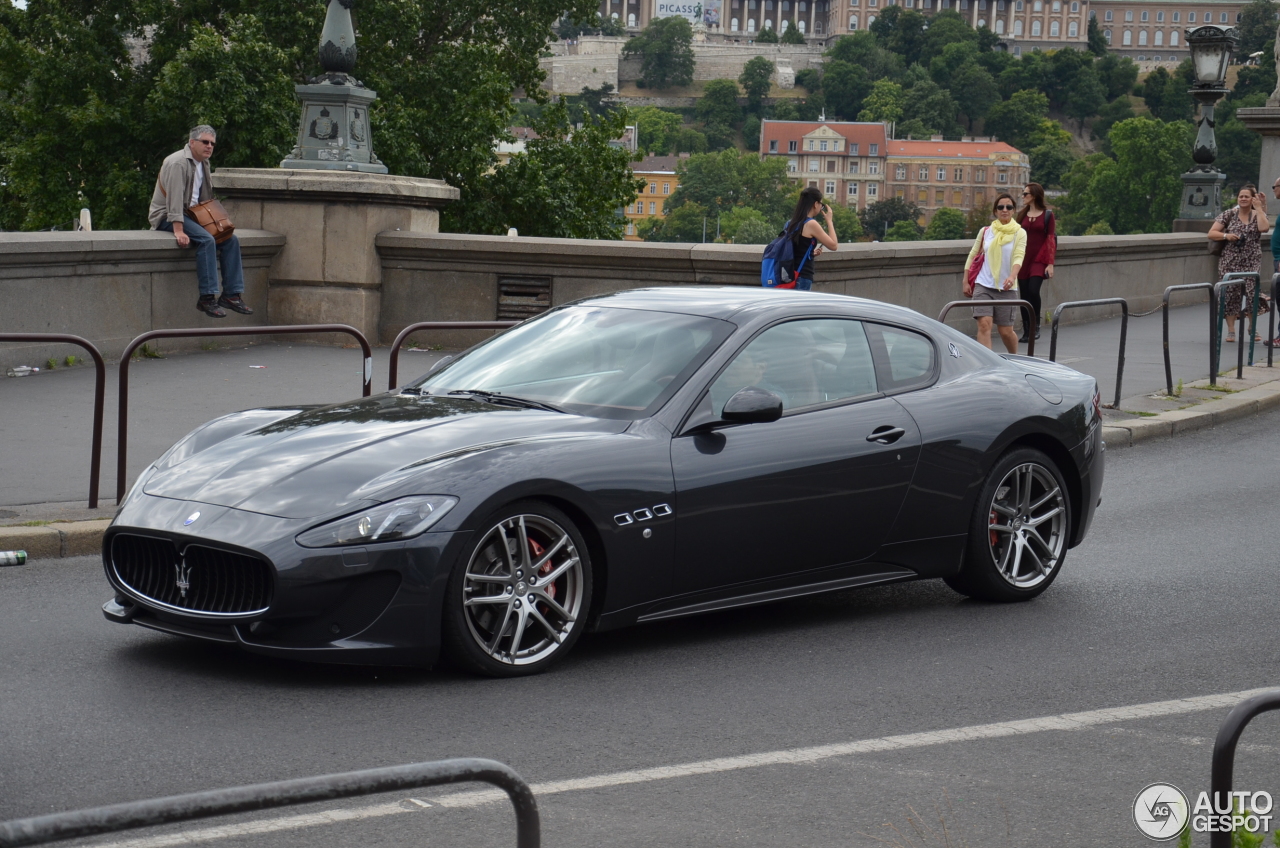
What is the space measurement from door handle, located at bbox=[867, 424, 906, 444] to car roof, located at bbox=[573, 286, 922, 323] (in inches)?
22.6

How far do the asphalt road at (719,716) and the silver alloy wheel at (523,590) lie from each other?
0.49 ft

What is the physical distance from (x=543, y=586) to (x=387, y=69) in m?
38.4

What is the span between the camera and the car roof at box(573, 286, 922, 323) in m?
6.64

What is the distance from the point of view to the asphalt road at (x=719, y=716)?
4281 mm

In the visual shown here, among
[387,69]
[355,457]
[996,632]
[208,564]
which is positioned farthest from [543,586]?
[387,69]

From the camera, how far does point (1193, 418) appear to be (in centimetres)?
1326

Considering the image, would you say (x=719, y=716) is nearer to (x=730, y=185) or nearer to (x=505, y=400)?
(x=505, y=400)

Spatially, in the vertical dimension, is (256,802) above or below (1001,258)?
below

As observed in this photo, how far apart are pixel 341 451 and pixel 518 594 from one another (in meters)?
0.80

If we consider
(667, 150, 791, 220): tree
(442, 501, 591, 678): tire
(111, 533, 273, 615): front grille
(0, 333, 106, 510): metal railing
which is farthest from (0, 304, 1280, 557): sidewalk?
(667, 150, 791, 220): tree

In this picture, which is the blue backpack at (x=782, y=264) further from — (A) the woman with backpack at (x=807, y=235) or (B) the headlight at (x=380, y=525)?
(B) the headlight at (x=380, y=525)

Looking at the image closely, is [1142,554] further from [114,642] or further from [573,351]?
[114,642]

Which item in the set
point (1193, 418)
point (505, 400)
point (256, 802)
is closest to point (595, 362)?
point (505, 400)

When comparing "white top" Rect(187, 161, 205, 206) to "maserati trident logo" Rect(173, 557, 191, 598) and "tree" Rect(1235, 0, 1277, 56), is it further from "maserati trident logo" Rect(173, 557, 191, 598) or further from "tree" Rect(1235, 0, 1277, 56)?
"tree" Rect(1235, 0, 1277, 56)
